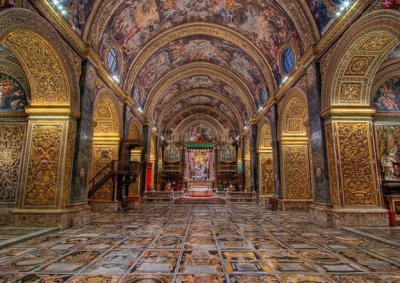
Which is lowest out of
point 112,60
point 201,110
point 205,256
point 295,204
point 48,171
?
point 205,256

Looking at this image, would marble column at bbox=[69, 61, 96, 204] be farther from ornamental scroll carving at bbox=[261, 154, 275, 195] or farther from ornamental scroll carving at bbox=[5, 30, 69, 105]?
ornamental scroll carving at bbox=[261, 154, 275, 195]

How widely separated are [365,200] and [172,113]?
2040cm

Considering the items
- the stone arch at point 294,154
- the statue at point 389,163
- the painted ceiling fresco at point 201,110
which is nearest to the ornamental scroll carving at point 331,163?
the statue at point 389,163

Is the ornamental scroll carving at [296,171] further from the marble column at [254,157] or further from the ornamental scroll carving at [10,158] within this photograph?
the ornamental scroll carving at [10,158]

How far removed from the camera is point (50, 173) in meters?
6.84

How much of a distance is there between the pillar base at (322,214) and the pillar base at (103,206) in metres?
8.82

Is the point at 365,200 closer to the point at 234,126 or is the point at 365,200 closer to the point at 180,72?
the point at 180,72

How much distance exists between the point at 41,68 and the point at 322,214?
33.6 ft

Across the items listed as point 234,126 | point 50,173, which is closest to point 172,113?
point 234,126

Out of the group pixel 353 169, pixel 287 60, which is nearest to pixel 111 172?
pixel 353 169

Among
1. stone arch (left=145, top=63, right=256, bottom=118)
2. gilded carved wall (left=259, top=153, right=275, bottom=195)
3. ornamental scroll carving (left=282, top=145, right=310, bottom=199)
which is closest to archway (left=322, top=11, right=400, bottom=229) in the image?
ornamental scroll carving (left=282, top=145, right=310, bottom=199)

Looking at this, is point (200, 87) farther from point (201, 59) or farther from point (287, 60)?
point (287, 60)

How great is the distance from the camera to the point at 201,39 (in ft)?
46.4

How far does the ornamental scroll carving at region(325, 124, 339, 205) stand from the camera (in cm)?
703
